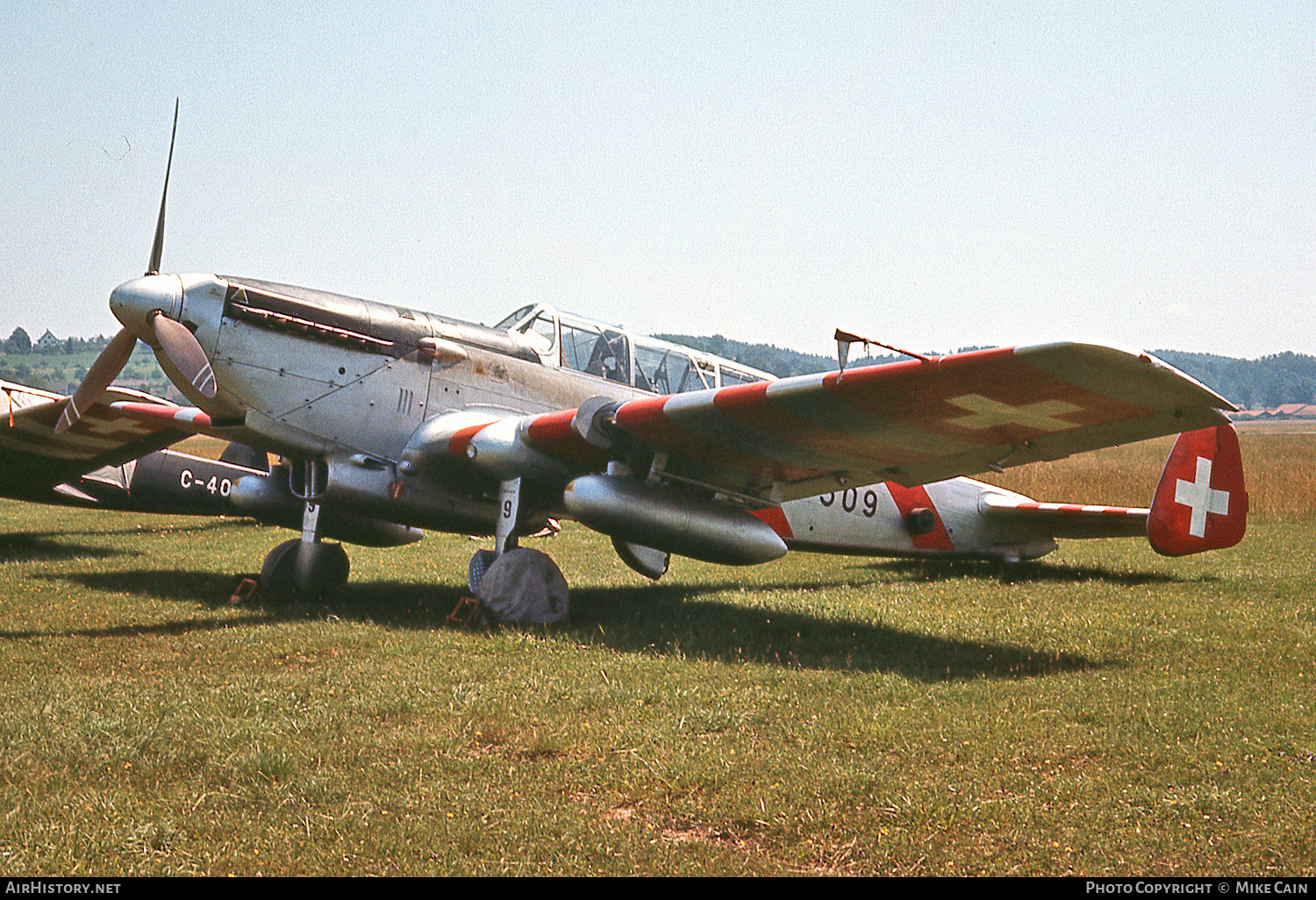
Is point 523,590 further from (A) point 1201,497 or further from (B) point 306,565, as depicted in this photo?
(A) point 1201,497

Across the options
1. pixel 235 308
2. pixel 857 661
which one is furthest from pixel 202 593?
pixel 857 661

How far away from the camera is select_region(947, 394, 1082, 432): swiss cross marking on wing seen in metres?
5.97

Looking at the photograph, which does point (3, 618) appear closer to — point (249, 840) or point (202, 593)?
point (202, 593)

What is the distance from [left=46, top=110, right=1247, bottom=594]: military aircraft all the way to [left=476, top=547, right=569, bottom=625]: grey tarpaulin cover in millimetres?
398

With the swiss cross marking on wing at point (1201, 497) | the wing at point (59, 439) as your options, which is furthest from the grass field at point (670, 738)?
the wing at point (59, 439)

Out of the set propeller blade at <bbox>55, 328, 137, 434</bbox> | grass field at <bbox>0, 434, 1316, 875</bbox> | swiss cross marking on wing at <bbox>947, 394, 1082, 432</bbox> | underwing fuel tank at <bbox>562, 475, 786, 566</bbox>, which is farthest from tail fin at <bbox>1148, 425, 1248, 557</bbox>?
propeller blade at <bbox>55, 328, 137, 434</bbox>

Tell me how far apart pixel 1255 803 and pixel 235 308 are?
25.4ft

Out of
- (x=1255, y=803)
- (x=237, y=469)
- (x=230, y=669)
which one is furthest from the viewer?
(x=237, y=469)

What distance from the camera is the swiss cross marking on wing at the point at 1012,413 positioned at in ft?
19.6

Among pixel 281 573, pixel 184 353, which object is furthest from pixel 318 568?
pixel 184 353

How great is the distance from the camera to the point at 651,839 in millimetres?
3395

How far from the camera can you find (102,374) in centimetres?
934

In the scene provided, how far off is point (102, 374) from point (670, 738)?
24.7 ft

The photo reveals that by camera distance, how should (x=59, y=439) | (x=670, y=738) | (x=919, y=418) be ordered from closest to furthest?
(x=670, y=738) < (x=919, y=418) < (x=59, y=439)
